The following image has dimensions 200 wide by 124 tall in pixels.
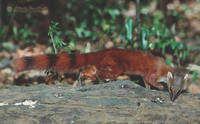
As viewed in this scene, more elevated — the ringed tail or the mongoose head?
the ringed tail

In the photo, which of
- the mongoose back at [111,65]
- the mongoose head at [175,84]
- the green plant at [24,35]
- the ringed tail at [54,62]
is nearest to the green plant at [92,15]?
the green plant at [24,35]

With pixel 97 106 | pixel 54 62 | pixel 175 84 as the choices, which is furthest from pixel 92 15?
pixel 97 106

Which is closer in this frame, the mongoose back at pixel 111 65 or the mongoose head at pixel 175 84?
the mongoose head at pixel 175 84

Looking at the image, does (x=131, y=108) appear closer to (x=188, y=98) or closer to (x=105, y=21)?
(x=188, y=98)

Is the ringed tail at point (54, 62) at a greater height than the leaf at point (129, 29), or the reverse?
the leaf at point (129, 29)

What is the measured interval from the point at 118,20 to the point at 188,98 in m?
3.75

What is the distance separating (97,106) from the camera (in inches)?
98.6

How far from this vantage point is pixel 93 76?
334 centimetres

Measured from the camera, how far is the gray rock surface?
2.33 meters

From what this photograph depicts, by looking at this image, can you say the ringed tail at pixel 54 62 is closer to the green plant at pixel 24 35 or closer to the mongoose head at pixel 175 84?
the mongoose head at pixel 175 84

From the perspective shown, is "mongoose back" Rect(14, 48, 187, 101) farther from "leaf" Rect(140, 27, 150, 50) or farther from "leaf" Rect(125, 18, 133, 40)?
"leaf" Rect(125, 18, 133, 40)

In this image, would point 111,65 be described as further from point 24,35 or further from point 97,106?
point 24,35

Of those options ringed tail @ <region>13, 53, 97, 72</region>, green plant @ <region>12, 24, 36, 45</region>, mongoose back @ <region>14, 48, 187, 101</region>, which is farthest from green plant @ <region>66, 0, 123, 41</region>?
ringed tail @ <region>13, 53, 97, 72</region>

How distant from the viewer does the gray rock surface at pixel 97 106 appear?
2.33 meters
